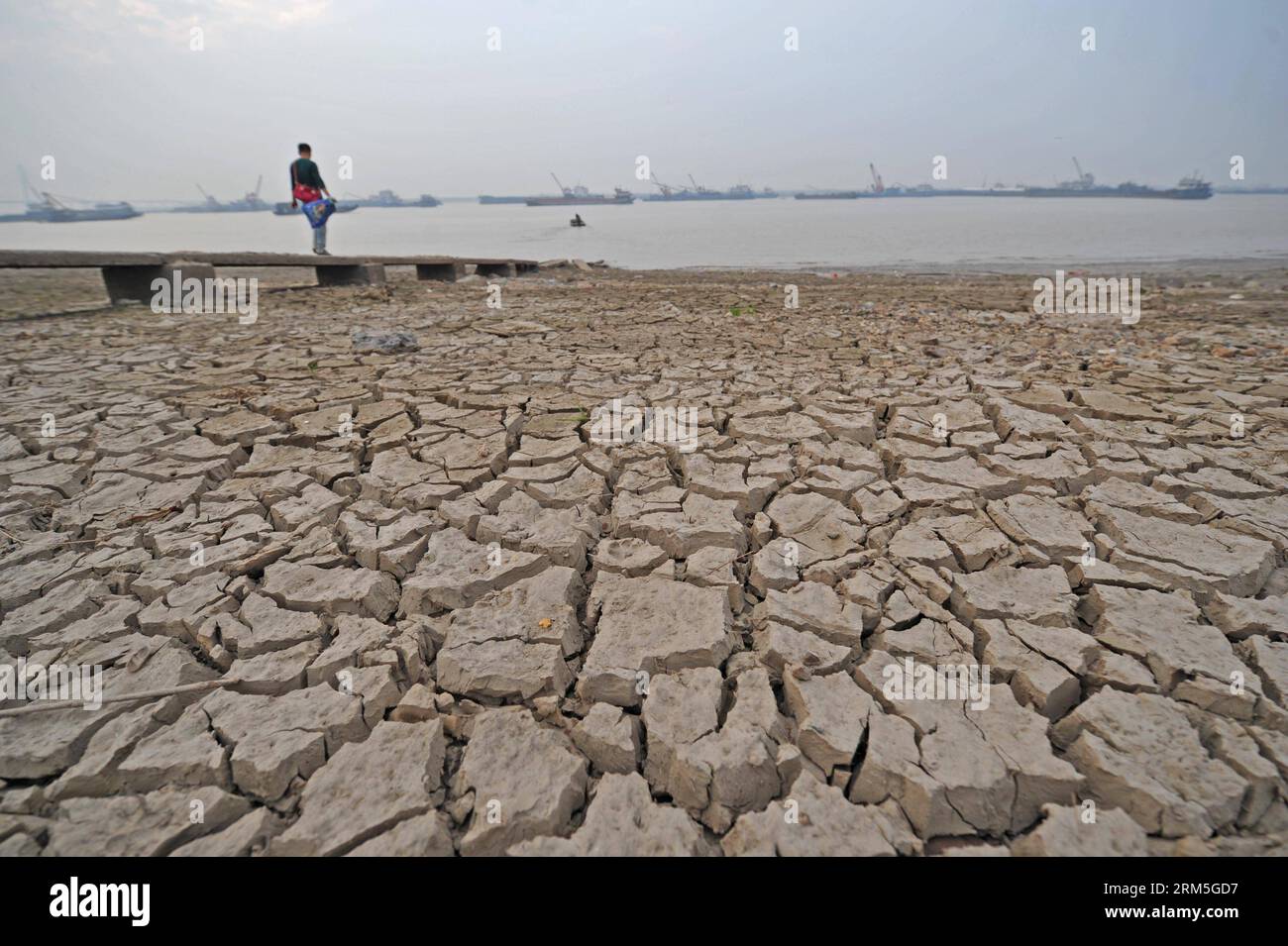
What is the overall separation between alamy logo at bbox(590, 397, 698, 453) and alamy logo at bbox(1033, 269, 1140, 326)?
483 cm

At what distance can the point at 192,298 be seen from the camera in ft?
21.4

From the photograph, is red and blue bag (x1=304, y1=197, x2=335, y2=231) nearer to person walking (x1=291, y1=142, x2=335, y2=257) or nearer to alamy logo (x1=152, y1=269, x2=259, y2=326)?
person walking (x1=291, y1=142, x2=335, y2=257)

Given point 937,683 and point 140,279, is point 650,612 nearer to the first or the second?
point 937,683

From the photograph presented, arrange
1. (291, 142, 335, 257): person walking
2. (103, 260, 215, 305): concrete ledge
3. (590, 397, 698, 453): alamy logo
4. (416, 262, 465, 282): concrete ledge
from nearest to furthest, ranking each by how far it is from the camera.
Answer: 1. (590, 397, 698, 453): alamy logo
2. (103, 260, 215, 305): concrete ledge
3. (291, 142, 335, 257): person walking
4. (416, 262, 465, 282): concrete ledge

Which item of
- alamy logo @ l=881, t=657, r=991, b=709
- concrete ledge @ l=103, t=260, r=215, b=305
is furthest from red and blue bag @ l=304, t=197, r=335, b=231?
alamy logo @ l=881, t=657, r=991, b=709

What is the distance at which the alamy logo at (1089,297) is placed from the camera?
19.8 feet

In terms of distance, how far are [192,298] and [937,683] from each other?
808cm

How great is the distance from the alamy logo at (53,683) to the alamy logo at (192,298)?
5.45 meters

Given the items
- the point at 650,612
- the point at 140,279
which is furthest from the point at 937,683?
the point at 140,279

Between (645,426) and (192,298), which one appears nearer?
(645,426)

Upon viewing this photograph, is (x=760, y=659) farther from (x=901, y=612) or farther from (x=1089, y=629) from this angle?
(x=1089, y=629)

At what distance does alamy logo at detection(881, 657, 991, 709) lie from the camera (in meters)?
1.46

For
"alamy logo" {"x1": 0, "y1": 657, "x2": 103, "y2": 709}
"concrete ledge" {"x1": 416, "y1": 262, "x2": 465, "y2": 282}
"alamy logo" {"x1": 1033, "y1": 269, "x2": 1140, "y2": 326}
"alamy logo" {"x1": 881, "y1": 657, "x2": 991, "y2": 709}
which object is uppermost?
"concrete ledge" {"x1": 416, "y1": 262, "x2": 465, "y2": 282}

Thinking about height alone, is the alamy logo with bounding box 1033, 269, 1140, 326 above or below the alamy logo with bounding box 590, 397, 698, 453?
above
